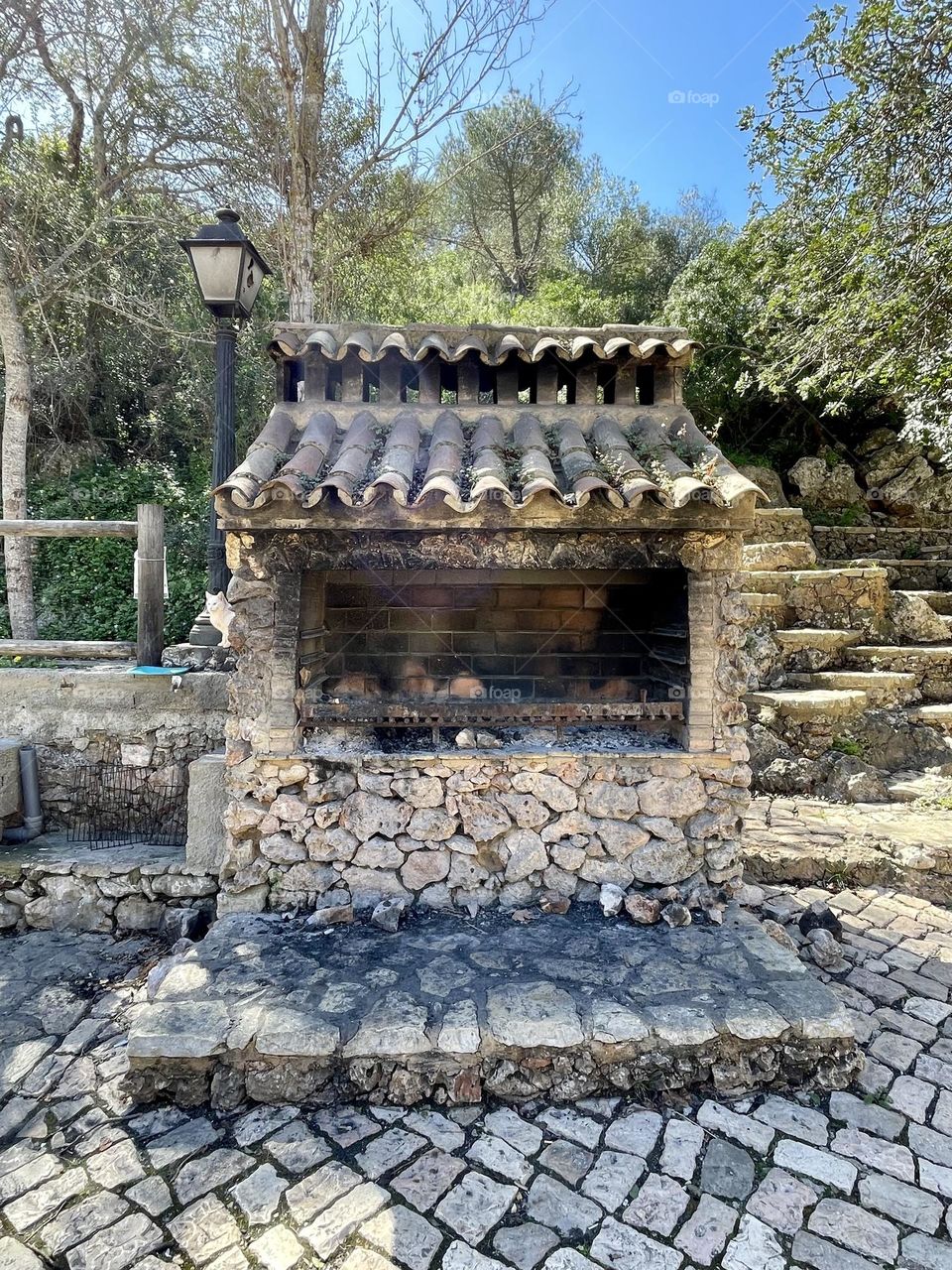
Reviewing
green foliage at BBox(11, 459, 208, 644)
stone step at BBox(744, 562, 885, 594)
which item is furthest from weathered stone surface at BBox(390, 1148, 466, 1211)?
stone step at BBox(744, 562, 885, 594)

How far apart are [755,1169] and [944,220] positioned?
8.05 metres

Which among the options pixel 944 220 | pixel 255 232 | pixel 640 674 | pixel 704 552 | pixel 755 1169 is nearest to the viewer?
pixel 755 1169

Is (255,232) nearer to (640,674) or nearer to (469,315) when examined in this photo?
(469,315)

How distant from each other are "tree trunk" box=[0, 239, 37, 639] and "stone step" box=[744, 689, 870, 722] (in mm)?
8227

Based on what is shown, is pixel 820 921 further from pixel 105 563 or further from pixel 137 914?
pixel 105 563

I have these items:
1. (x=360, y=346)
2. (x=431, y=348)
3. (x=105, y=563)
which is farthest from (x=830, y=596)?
(x=105, y=563)

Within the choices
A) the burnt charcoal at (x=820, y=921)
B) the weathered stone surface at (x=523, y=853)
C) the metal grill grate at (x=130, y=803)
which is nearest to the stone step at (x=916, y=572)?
the burnt charcoal at (x=820, y=921)

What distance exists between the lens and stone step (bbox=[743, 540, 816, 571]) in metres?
9.01

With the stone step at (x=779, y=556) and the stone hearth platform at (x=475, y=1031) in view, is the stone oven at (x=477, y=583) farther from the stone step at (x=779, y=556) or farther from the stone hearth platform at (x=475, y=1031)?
the stone step at (x=779, y=556)

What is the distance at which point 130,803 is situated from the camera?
4477 mm

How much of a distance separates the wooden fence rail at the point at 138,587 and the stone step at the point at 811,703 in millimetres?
5928

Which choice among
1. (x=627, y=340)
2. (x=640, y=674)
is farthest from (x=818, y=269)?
(x=640, y=674)

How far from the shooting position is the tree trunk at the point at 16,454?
282 inches

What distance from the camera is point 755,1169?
7.75ft
